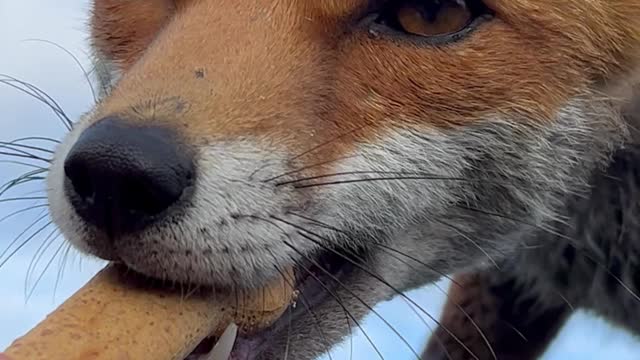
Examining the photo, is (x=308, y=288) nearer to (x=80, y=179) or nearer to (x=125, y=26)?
(x=80, y=179)

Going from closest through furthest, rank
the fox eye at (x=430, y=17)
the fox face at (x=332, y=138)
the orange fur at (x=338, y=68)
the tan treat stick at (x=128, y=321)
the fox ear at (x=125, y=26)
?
the tan treat stick at (x=128, y=321) < the fox face at (x=332, y=138) < the orange fur at (x=338, y=68) < the fox eye at (x=430, y=17) < the fox ear at (x=125, y=26)

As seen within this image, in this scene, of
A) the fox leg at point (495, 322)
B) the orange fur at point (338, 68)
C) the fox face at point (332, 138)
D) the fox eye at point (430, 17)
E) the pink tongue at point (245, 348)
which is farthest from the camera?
the fox leg at point (495, 322)

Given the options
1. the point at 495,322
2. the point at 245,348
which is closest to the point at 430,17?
the point at 245,348

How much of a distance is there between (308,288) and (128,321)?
912 mm

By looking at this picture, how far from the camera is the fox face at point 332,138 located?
293 centimetres

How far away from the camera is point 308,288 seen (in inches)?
141

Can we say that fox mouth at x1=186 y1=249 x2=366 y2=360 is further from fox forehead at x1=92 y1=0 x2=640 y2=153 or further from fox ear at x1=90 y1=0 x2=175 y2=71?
fox ear at x1=90 y1=0 x2=175 y2=71

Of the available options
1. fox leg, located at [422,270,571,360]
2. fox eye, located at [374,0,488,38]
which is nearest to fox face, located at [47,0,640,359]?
fox eye, located at [374,0,488,38]

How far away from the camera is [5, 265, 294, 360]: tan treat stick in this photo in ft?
8.55

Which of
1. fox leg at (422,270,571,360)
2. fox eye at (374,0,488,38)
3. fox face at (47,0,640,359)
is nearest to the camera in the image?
fox face at (47,0,640,359)

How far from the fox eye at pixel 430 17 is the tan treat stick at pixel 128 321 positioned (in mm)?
936

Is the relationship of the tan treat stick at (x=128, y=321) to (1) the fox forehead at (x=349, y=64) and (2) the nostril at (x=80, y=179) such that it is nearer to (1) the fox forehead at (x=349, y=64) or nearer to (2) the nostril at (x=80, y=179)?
(2) the nostril at (x=80, y=179)

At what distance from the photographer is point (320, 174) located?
3.29 metres

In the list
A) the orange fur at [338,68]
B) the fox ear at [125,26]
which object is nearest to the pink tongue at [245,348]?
the orange fur at [338,68]
